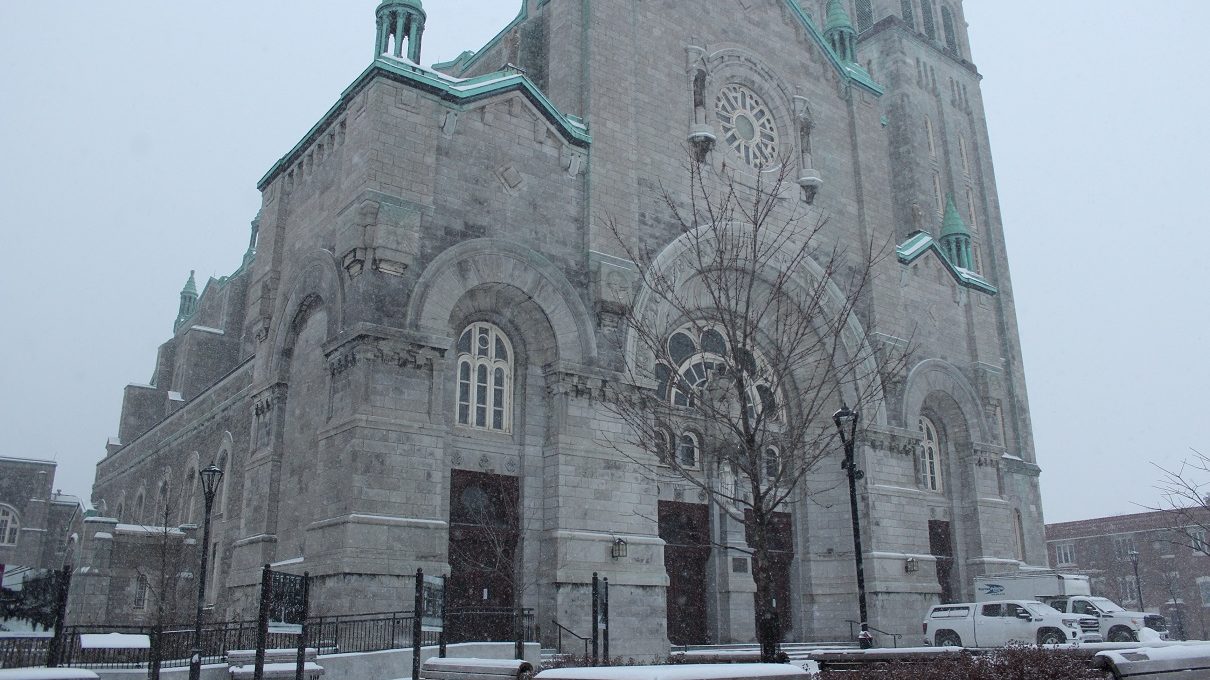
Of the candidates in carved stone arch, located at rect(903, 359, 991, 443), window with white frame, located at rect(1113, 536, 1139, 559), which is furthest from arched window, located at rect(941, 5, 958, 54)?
window with white frame, located at rect(1113, 536, 1139, 559)

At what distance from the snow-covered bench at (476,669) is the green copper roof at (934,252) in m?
25.0

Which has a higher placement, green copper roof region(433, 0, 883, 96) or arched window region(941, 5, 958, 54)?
arched window region(941, 5, 958, 54)

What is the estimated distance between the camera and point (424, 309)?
2141 cm

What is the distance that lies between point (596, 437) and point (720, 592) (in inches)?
243

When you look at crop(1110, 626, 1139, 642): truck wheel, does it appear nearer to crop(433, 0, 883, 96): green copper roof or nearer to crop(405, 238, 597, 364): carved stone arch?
crop(405, 238, 597, 364): carved stone arch

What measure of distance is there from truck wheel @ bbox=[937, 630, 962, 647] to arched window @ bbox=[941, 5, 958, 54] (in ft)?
125

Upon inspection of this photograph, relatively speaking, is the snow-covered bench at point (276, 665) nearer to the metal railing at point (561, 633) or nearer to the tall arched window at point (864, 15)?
the metal railing at point (561, 633)

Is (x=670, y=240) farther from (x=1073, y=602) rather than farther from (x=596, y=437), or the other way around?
(x=1073, y=602)

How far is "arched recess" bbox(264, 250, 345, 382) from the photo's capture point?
73.9 ft

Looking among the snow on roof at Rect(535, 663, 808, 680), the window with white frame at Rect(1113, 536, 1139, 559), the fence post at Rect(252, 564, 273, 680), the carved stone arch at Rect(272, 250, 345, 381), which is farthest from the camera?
the window with white frame at Rect(1113, 536, 1139, 559)

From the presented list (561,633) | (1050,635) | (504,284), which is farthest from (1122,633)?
(504,284)

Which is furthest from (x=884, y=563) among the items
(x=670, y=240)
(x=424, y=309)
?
(x=424, y=309)

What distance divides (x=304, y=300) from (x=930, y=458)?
21683 millimetres

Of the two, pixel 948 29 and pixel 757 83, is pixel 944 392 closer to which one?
pixel 757 83
